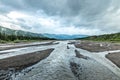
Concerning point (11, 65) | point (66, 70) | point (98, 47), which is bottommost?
point (98, 47)

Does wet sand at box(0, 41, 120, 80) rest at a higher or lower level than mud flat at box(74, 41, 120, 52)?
higher

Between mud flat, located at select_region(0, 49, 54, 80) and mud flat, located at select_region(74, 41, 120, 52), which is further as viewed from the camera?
mud flat, located at select_region(74, 41, 120, 52)

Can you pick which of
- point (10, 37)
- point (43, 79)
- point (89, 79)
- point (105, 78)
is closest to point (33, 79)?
point (43, 79)

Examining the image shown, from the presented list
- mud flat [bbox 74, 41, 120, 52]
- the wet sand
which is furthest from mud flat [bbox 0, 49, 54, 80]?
mud flat [bbox 74, 41, 120, 52]

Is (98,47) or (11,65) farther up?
(11,65)

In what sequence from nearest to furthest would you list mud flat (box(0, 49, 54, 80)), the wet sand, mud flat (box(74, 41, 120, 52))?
1. the wet sand
2. mud flat (box(0, 49, 54, 80))
3. mud flat (box(74, 41, 120, 52))

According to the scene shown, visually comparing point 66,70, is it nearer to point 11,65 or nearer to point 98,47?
point 11,65

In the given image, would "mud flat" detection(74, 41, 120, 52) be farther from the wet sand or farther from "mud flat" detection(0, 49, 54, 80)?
"mud flat" detection(0, 49, 54, 80)

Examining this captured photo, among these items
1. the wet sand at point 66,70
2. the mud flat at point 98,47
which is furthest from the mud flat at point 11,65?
the mud flat at point 98,47

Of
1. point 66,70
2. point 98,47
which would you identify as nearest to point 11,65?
point 66,70

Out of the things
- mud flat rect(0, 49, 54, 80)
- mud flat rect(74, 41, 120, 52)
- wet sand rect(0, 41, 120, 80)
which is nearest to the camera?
wet sand rect(0, 41, 120, 80)

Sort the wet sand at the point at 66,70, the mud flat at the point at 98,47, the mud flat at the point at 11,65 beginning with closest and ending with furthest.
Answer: the wet sand at the point at 66,70 < the mud flat at the point at 11,65 < the mud flat at the point at 98,47

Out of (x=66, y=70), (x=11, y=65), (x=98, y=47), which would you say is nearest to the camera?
(x=66, y=70)

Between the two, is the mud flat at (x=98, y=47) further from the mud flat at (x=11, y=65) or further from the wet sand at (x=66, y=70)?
the mud flat at (x=11, y=65)
